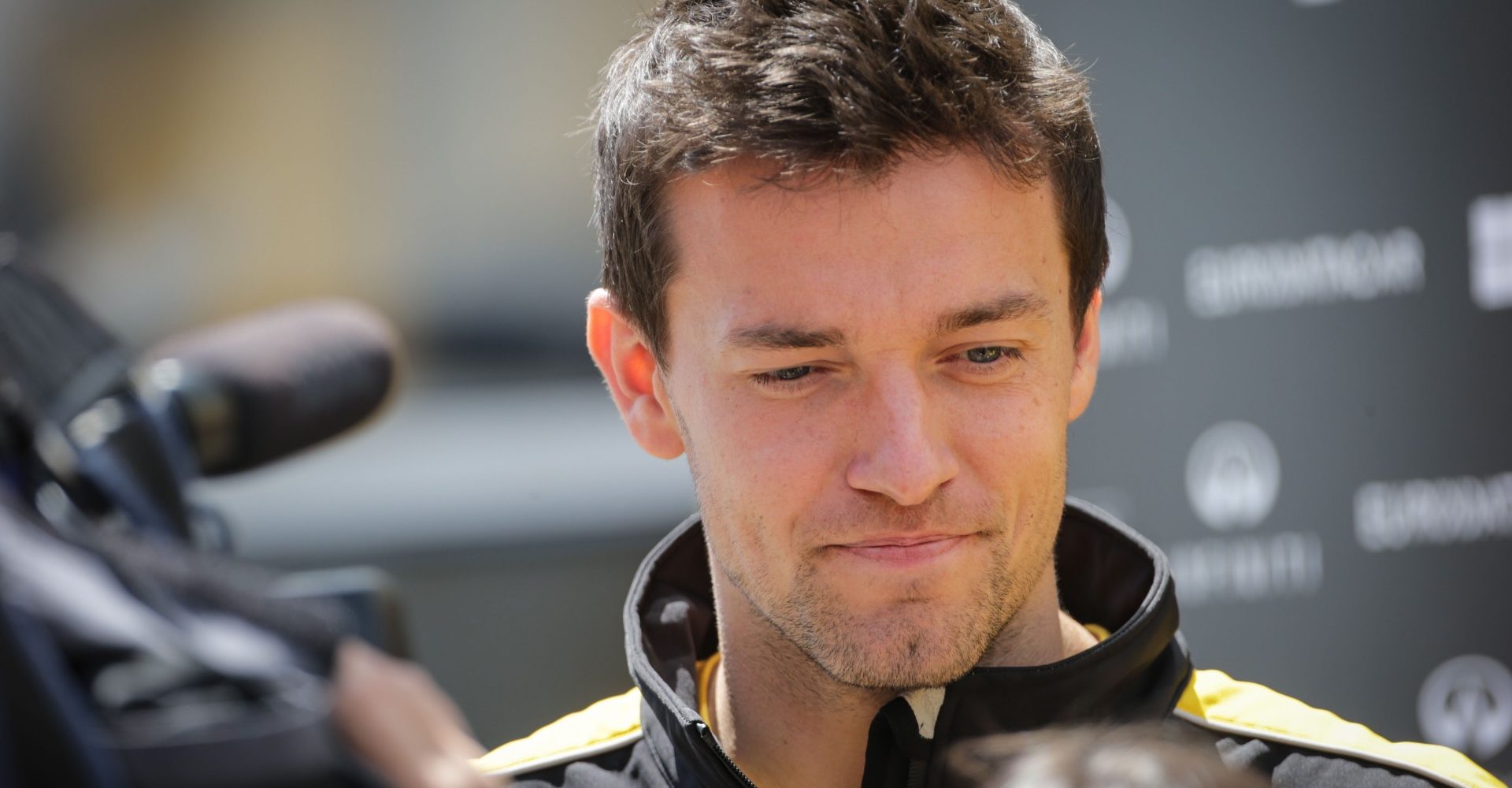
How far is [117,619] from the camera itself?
0.40m

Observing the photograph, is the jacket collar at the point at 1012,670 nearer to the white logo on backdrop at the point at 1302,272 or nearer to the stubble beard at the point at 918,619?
the stubble beard at the point at 918,619

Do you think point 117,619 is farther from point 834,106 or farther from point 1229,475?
point 1229,475

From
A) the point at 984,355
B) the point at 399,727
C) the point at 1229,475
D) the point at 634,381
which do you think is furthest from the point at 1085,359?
the point at 1229,475

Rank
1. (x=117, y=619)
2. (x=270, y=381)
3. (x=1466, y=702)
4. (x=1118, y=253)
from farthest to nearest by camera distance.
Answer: (x=1466, y=702), (x=1118, y=253), (x=270, y=381), (x=117, y=619)

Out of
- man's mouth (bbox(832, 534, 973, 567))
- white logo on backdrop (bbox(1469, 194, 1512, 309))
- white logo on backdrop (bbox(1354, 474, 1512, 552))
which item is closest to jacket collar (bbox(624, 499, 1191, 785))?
man's mouth (bbox(832, 534, 973, 567))

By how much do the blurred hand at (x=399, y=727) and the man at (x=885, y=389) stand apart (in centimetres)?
81

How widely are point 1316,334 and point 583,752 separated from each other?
5.81 feet

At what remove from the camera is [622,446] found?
2912 mm

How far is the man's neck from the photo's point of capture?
136 centimetres

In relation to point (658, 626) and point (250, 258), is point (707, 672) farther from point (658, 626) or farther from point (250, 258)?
point (250, 258)

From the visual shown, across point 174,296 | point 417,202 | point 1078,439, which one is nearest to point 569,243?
point 417,202

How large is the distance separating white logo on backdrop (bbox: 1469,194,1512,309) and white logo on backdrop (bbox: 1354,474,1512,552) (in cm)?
34

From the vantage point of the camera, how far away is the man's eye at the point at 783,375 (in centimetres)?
130

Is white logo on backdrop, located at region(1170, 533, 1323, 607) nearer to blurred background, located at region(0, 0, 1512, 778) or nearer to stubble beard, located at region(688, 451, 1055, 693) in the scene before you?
blurred background, located at region(0, 0, 1512, 778)
